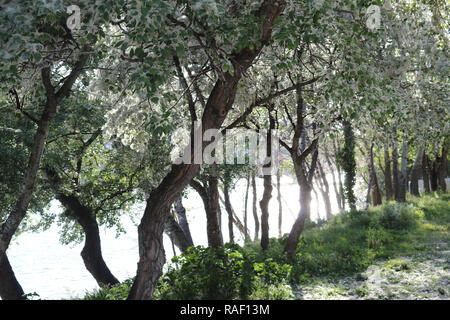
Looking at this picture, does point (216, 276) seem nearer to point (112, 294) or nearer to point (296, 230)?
point (112, 294)

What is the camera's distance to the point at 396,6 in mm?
7430

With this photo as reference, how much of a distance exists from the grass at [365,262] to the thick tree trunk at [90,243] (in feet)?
13.2

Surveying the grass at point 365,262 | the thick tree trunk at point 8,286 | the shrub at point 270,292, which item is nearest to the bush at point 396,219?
the grass at point 365,262

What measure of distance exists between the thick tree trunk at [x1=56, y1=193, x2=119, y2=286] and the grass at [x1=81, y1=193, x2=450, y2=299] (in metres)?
4.03

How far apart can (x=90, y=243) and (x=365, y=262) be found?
26.1ft

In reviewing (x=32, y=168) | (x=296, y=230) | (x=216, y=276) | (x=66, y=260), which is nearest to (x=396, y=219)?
(x=296, y=230)

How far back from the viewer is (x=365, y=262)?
10008mm

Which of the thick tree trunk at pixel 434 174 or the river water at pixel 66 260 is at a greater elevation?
the thick tree trunk at pixel 434 174

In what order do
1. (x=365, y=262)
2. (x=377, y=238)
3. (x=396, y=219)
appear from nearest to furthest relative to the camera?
(x=365, y=262), (x=377, y=238), (x=396, y=219)

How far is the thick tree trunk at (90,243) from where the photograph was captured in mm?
12484

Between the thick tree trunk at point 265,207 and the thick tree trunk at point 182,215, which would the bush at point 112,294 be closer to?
the thick tree trunk at point 265,207

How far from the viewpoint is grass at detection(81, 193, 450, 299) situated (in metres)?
7.81
